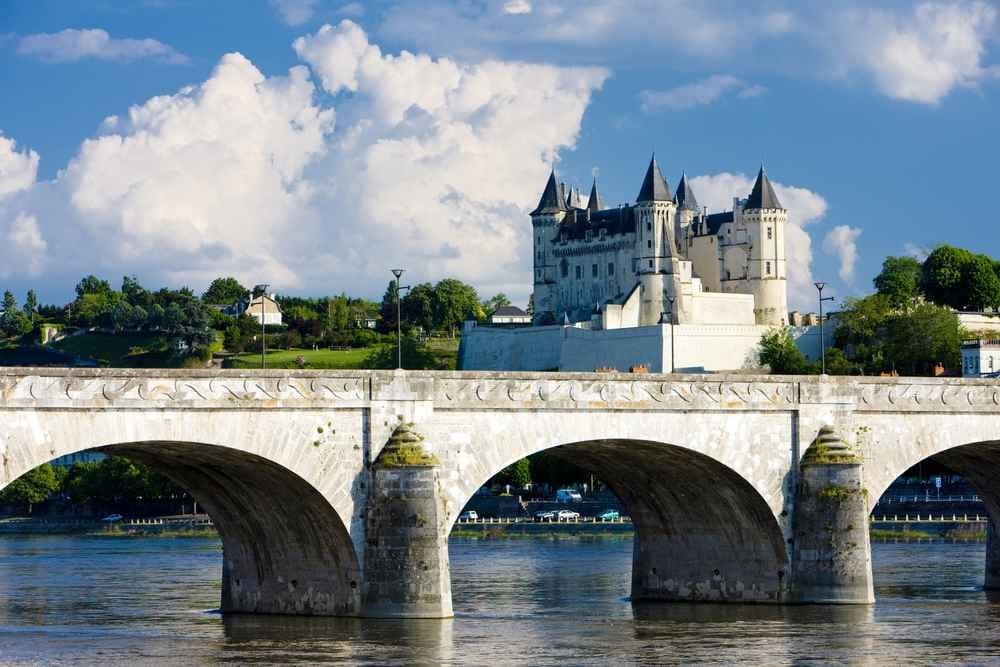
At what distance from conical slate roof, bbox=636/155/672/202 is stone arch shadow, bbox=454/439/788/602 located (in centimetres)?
13777

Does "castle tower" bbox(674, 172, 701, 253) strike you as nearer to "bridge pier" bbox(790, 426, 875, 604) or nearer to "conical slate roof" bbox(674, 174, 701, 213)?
"conical slate roof" bbox(674, 174, 701, 213)

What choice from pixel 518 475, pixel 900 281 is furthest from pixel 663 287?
pixel 518 475

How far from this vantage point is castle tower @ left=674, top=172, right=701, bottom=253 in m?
196

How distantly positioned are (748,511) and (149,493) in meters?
87.1

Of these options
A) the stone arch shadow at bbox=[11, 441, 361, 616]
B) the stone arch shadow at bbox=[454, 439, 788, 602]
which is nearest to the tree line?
the stone arch shadow at bbox=[454, 439, 788, 602]

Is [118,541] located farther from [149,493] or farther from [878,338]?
[878,338]

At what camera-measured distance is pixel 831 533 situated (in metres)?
47.3

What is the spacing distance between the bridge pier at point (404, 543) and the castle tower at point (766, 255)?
146649 millimetres

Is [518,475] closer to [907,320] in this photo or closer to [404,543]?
[907,320]

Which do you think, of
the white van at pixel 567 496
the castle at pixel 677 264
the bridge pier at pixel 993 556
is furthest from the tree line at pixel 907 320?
the bridge pier at pixel 993 556

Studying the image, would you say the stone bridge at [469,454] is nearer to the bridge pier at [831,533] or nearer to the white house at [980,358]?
the bridge pier at [831,533]

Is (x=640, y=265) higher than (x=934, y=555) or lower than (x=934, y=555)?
higher

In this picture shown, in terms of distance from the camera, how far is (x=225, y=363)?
19788 centimetres

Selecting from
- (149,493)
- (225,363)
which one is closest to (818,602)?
(149,493)
